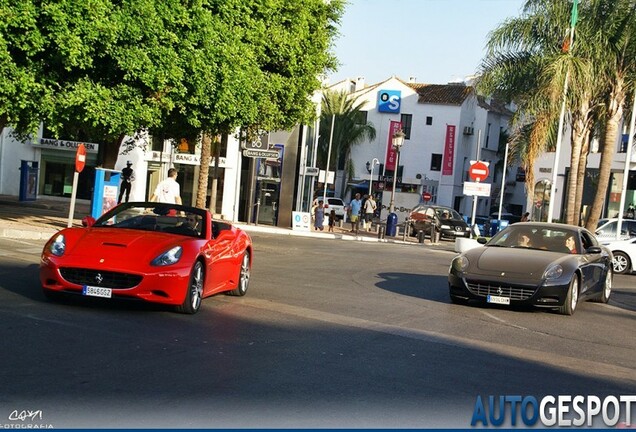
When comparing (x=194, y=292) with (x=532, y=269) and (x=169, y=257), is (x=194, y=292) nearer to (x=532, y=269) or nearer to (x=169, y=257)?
(x=169, y=257)

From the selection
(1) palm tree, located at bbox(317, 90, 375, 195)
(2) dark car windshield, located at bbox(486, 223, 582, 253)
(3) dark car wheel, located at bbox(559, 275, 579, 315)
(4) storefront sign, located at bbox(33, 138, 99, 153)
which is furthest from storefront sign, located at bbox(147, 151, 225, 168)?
(3) dark car wheel, located at bbox(559, 275, 579, 315)

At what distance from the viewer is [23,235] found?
71.6 ft

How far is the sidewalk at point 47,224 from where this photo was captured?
22062mm

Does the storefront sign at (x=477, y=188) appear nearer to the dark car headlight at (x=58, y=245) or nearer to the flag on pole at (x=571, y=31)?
the flag on pole at (x=571, y=31)

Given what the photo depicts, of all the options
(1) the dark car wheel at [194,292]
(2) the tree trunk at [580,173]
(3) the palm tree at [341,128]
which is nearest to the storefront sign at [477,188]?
(2) the tree trunk at [580,173]

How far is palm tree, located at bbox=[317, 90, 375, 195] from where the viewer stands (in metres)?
79.5

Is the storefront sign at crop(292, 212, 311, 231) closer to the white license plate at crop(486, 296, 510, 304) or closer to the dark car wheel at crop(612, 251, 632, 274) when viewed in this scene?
the dark car wheel at crop(612, 251, 632, 274)

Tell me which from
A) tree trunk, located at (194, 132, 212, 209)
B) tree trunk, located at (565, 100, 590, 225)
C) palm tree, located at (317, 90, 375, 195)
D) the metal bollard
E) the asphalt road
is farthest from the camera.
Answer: palm tree, located at (317, 90, 375, 195)

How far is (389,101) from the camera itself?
81.2 m

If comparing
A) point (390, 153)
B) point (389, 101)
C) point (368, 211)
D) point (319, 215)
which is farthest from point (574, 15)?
point (389, 101)

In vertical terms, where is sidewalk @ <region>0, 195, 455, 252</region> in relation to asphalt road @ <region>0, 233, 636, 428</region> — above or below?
below

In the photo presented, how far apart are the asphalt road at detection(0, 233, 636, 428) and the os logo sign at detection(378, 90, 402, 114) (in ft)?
217

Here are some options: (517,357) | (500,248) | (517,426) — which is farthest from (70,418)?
(500,248)

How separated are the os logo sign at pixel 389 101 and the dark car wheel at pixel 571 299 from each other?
220ft
